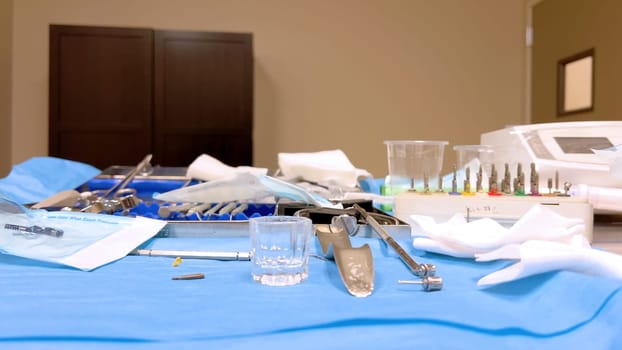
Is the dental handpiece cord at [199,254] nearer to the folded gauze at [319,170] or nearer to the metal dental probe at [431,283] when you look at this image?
the metal dental probe at [431,283]

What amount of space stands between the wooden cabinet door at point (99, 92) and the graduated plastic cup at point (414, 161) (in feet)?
7.93

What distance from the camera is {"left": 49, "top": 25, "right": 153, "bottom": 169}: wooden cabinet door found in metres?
3.13

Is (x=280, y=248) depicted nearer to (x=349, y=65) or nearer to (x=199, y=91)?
(x=199, y=91)

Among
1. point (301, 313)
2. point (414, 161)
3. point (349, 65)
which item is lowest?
point (301, 313)

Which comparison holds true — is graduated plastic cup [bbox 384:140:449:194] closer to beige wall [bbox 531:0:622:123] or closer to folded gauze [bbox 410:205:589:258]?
folded gauze [bbox 410:205:589:258]

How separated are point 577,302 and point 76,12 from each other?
154 inches

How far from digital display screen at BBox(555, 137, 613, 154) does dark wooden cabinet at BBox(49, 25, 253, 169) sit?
93.2 inches

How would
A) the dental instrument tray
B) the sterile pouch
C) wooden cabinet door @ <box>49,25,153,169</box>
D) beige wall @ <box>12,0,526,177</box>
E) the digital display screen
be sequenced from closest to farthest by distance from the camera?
the sterile pouch, the dental instrument tray, the digital display screen, wooden cabinet door @ <box>49,25,153,169</box>, beige wall @ <box>12,0,526,177</box>

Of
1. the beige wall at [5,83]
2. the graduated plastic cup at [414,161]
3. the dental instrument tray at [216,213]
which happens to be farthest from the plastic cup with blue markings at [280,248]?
the beige wall at [5,83]

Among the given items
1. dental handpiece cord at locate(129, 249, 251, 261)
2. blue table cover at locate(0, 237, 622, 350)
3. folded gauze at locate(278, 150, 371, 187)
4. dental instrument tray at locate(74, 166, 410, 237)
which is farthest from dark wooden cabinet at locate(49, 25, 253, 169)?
blue table cover at locate(0, 237, 622, 350)

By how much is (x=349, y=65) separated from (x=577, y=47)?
1.58 metres

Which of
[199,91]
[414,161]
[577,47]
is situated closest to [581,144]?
A: [414,161]

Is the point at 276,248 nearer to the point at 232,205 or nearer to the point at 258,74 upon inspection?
the point at 232,205

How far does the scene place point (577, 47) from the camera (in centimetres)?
350
